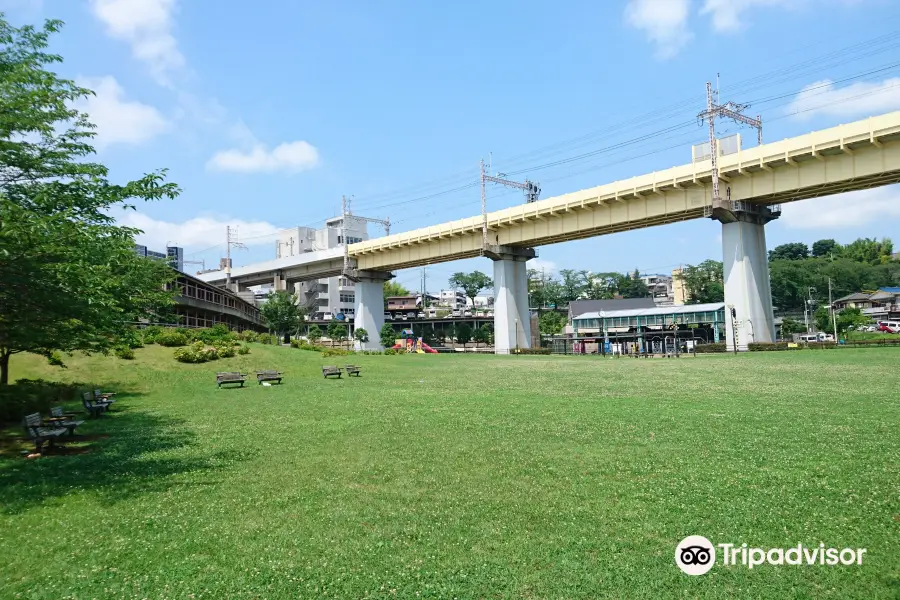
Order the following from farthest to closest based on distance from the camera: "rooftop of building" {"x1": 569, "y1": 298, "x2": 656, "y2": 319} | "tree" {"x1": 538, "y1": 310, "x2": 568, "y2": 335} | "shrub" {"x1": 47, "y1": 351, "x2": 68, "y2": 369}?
"tree" {"x1": 538, "y1": 310, "x2": 568, "y2": 335}, "rooftop of building" {"x1": 569, "y1": 298, "x2": 656, "y2": 319}, "shrub" {"x1": 47, "y1": 351, "x2": 68, "y2": 369}

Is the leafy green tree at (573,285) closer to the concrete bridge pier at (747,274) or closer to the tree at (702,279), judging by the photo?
the tree at (702,279)

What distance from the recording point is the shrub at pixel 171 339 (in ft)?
115

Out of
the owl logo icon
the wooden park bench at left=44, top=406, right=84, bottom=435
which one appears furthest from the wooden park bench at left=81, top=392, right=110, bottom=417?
the owl logo icon

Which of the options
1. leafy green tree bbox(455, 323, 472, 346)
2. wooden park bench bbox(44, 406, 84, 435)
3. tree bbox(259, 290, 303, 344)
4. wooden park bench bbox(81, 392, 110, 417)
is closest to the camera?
wooden park bench bbox(44, 406, 84, 435)

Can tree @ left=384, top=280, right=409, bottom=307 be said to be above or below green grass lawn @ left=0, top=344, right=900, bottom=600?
above

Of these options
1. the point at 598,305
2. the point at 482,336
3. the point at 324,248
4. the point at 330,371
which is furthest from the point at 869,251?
the point at 330,371

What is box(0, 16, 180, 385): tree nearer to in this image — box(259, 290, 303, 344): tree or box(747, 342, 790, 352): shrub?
box(747, 342, 790, 352): shrub

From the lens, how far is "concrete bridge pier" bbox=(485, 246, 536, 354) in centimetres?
5738

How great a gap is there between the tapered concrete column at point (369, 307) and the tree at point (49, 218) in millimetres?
55018

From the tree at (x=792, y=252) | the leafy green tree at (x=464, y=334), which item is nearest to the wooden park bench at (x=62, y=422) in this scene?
the leafy green tree at (x=464, y=334)

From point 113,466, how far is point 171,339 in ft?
87.0

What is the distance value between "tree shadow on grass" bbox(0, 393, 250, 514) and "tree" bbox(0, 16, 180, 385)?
268cm

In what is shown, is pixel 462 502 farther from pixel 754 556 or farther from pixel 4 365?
pixel 4 365

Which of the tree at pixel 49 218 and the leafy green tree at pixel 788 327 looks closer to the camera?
the tree at pixel 49 218
